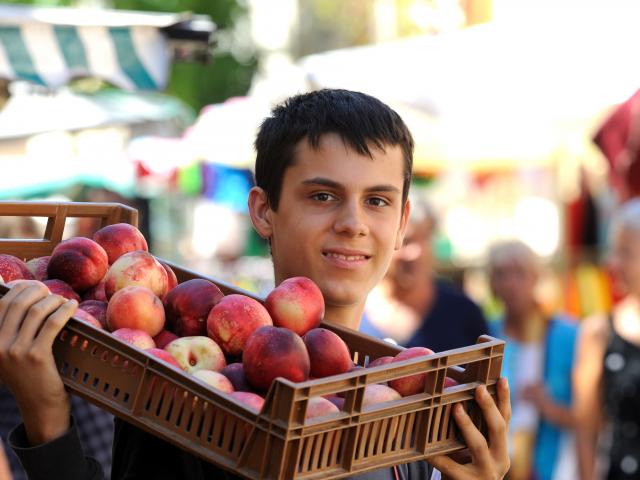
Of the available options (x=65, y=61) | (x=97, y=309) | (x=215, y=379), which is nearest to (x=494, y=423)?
(x=215, y=379)

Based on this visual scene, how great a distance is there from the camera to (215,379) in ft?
6.85

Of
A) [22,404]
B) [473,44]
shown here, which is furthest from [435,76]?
[22,404]

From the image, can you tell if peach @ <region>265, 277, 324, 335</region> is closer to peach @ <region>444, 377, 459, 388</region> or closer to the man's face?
the man's face

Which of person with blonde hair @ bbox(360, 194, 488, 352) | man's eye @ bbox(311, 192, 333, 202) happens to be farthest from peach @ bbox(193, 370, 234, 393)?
person with blonde hair @ bbox(360, 194, 488, 352)

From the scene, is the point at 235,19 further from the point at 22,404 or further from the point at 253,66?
the point at 22,404

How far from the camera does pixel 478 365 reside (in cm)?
224

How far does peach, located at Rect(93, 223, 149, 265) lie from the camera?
2.70 meters

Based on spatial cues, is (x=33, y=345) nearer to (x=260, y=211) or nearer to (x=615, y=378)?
(x=260, y=211)

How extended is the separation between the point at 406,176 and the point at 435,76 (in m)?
4.21

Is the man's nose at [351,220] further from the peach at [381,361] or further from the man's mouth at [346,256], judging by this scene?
the peach at [381,361]

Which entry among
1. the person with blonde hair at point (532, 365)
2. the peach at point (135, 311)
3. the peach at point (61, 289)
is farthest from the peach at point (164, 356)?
the person with blonde hair at point (532, 365)

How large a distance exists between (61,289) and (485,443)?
1.05 metres

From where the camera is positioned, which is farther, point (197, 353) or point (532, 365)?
point (532, 365)

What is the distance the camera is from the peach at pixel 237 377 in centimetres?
216
